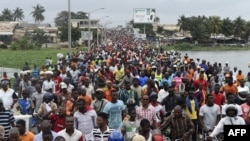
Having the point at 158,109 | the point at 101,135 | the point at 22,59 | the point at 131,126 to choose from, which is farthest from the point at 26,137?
the point at 22,59

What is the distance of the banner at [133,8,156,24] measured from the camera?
280 ft

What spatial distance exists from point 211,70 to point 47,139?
14.9 meters

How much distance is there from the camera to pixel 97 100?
1124 centimetres

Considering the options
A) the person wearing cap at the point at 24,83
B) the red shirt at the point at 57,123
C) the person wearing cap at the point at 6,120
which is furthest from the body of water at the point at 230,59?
the person wearing cap at the point at 6,120

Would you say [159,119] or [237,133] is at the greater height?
[237,133]

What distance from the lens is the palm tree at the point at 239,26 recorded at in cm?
13262

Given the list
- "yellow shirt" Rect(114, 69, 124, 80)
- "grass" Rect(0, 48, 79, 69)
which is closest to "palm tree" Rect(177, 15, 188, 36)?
"grass" Rect(0, 48, 79, 69)

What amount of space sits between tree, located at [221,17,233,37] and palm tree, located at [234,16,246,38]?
1399mm

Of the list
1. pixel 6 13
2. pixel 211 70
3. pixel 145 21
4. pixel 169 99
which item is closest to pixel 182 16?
pixel 145 21

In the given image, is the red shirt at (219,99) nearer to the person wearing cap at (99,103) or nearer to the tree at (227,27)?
the person wearing cap at (99,103)

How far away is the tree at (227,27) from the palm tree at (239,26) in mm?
1399

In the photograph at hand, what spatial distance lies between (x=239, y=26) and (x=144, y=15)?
5315 centimetres

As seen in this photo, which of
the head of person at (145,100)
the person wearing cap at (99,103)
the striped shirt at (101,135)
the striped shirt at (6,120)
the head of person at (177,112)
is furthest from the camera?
the person wearing cap at (99,103)

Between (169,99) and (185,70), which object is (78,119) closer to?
(169,99)
